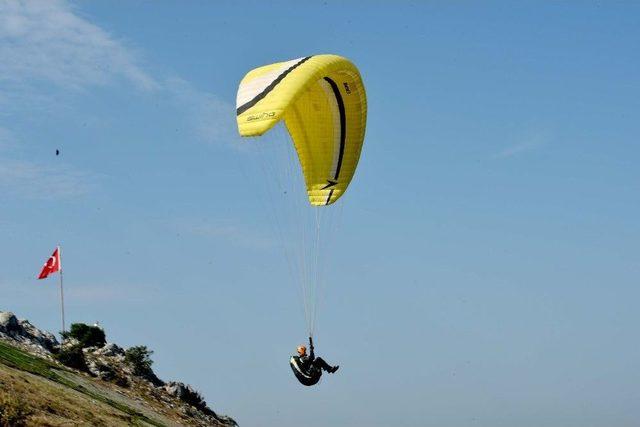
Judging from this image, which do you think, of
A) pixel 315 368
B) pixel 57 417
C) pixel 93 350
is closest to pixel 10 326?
pixel 93 350

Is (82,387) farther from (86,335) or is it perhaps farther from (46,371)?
(86,335)

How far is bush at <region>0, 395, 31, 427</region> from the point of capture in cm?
2413

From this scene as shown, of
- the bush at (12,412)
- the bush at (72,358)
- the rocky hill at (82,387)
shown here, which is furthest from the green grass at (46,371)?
the bush at (12,412)

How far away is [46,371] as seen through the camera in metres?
34.9

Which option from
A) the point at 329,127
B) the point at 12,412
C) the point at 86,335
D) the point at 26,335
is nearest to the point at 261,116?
the point at 329,127

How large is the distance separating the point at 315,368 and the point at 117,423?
7263mm

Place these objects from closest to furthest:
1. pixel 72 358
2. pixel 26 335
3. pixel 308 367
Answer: pixel 308 367 < pixel 72 358 < pixel 26 335

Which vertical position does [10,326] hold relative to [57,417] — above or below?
above

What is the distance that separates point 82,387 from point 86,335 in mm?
12885

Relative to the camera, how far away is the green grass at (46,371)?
1288 inches

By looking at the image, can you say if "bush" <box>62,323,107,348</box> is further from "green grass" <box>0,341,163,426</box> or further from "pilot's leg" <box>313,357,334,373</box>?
"pilot's leg" <box>313,357,334,373</box>

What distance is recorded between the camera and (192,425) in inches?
1619

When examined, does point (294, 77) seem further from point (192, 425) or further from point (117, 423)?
point (192, 425)

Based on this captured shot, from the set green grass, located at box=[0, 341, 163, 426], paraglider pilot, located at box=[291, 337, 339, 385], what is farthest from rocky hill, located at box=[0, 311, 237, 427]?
paraglider pilot, located at box=[291, 337, 339, 385]
